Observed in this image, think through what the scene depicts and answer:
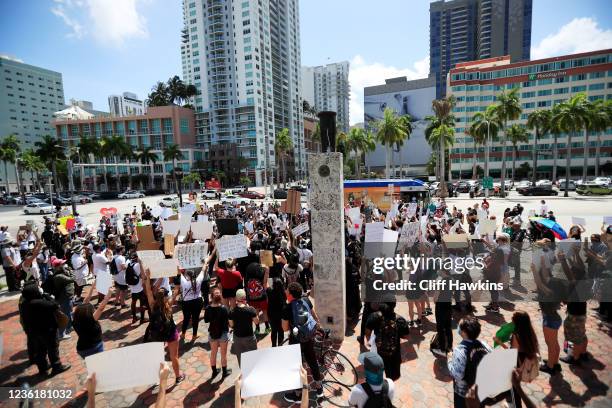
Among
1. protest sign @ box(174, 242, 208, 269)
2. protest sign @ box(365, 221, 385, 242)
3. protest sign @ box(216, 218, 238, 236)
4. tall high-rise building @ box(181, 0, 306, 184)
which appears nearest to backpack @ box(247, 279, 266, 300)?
protest sign @ box(174, 242, 208, 269)

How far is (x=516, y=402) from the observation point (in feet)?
12.0

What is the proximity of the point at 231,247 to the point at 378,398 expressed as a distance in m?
5.76

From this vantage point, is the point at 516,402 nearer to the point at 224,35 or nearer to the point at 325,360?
the point at 325,360

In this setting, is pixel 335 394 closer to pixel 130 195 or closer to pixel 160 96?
pixel 130 195

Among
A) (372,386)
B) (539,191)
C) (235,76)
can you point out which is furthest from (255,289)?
(235,76)

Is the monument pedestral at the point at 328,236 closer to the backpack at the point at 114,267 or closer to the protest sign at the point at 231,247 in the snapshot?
the protest sign at the point at 231,247

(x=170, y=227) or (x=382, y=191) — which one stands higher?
(x=382, y=191)

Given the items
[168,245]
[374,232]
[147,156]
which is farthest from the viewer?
[147,156]

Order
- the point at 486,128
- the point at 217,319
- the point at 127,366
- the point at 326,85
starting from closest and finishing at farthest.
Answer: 1. the point at 127,366
2. the point at 217,319
3. the point at 486,128
4. the point at 326,85

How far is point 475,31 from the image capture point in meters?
139

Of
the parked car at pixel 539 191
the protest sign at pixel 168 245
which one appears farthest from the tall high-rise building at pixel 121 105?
the protest sign at pixel 168 245

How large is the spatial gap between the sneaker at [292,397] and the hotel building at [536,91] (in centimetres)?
8513

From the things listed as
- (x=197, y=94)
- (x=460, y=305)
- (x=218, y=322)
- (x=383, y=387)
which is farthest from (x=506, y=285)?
(x=197, y=94)

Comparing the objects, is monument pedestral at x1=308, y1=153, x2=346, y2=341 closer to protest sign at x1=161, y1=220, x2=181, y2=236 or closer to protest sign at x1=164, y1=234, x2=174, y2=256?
protest sign at x1=164, y1=234, x2=174, y2=256
